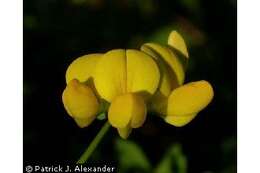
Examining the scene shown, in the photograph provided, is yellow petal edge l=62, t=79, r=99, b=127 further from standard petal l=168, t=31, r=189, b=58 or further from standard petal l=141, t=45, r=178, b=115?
standard petal l=168, t=31, r=189, b=58

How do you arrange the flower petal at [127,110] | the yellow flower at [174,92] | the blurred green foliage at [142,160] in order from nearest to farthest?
1. the flower petal at [127,110]
2. the yellow flower at [174,92]
3. the blurred green foliage at [142,160]

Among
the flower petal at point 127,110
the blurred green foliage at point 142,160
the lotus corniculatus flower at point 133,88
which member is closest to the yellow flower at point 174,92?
the lotus corniculatus flower at point 133,88

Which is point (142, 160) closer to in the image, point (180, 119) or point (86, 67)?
point (180, 119)

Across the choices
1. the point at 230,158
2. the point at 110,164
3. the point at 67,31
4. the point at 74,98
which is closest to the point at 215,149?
the point at 230,158

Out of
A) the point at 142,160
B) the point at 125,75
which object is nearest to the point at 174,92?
the point at 125,75

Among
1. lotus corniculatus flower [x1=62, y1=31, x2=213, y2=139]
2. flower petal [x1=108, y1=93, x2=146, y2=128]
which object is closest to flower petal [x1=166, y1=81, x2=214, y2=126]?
lotus corniculatus flower [x1=62, y1=31, x2=213, y2=139]

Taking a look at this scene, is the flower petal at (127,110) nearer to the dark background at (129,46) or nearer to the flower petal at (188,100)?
the flower petal at (188,100)

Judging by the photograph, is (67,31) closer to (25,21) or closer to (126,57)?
(25,21)
